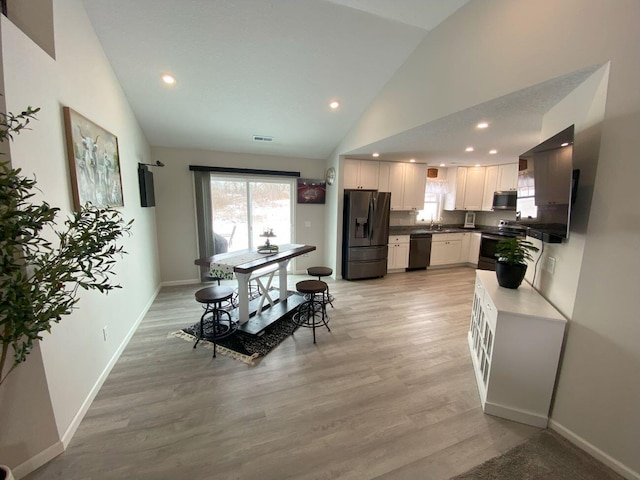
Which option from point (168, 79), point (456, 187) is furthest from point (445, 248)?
point (168, 79)

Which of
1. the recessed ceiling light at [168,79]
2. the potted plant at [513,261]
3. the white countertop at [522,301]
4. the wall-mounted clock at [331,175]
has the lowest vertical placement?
the white countertop at [522,301]

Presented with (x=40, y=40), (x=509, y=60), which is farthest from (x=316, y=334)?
(x=40, y=40)

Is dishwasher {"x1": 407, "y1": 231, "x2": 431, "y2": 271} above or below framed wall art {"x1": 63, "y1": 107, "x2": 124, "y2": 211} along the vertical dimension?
below

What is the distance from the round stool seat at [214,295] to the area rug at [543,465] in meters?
2.28

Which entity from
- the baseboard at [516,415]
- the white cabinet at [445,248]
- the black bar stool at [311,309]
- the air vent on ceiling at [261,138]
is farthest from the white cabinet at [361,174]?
the baseboard at [516,415]

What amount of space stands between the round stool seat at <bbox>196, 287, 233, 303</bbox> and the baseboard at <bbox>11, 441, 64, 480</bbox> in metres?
1.27

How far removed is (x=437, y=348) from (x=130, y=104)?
15.7ft

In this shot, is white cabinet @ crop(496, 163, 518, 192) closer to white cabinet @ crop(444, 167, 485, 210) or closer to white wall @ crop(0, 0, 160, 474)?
white cabinet @ crop(444, 167, 485, 210)

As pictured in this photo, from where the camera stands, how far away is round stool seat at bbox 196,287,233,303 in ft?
8.45

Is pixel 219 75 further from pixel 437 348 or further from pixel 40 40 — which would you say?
pixel 437 348

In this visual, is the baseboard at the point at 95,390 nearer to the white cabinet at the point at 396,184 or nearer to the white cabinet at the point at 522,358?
the white cabinet at the point at 522,358

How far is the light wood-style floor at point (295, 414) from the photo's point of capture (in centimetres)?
153

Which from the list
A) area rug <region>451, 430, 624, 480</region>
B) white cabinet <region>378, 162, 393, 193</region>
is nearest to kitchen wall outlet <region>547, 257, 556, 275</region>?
area rug <region>451, 430, 624, 480</region>

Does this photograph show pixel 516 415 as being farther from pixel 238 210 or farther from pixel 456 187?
pixel 456 187
